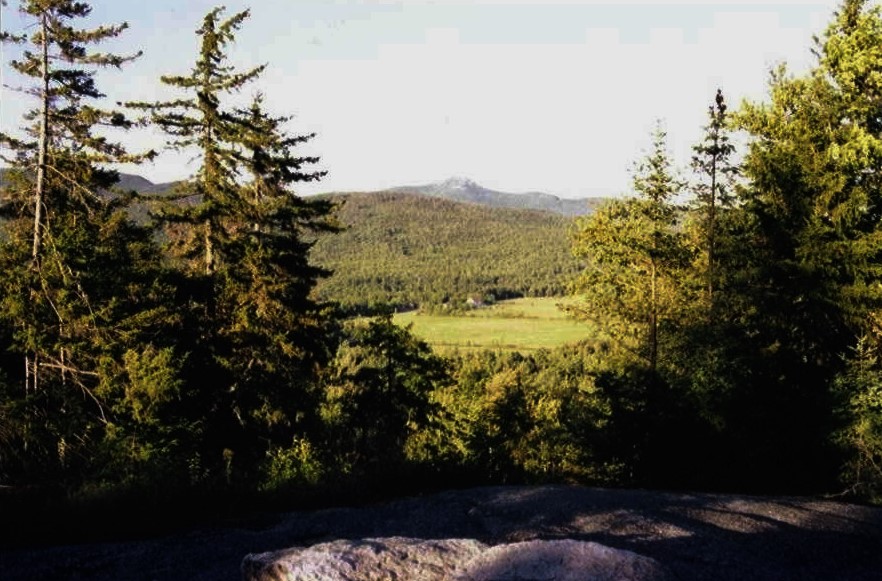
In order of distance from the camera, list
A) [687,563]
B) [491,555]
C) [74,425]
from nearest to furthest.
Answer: [491,555], [687,563], [74,425]

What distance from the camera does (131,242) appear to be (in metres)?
23.6


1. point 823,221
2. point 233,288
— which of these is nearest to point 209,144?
point 233,288

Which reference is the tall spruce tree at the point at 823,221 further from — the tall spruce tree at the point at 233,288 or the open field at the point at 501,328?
the open field at the point at 501,328

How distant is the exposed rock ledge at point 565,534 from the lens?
6.56 m

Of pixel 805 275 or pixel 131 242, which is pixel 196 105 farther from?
pixel 805 275

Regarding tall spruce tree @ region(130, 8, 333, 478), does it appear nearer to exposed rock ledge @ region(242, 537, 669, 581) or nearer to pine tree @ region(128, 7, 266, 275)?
pine tree @ region(128, 7, 266, 275)

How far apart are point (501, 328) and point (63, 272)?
9784 cm

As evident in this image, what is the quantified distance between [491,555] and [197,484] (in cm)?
490

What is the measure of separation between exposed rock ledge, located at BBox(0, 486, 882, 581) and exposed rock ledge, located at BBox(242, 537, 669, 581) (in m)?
1.13

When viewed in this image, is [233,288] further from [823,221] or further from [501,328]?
[501,328]

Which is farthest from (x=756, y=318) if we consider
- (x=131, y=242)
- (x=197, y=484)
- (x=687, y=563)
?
(x=131, y=242)

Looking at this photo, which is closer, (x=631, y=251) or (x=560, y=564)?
(x=560, y=564)

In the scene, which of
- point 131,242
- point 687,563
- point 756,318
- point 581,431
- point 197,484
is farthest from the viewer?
point 131,242

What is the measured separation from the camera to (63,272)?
1588 cm
